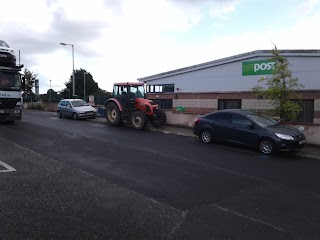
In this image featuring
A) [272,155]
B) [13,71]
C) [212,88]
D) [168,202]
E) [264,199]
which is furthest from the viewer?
[212,88]

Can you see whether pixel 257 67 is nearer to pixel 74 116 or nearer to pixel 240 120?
pixel 74 116

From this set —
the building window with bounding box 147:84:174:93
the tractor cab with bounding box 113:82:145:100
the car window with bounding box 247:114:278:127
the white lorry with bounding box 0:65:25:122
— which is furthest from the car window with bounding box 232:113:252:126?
the building window with bounding box 147:84:174:93

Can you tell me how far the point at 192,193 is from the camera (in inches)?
273

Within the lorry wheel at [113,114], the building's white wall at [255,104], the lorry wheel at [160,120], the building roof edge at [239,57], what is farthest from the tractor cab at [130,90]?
the building roof edge at [239,57]

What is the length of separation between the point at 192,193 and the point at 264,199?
4.62 ft

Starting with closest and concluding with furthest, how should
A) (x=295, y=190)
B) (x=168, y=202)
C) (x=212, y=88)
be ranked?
(x=168, y=202)
(x=295, y=190)
(x=212, y=88)

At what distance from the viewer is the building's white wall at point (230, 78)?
2477 cm

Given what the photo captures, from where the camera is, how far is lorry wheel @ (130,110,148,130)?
19.0 metres

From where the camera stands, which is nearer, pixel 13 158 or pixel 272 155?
pixel 13 158

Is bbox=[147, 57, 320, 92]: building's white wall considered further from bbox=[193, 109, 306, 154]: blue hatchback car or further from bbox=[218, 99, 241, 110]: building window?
bbox=[193, 109, 306, 154]: blue hatchback car

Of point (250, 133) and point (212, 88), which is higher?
point (212, 88)

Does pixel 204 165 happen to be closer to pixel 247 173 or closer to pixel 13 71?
pixel 247 173

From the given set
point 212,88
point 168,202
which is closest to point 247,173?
point 168,202

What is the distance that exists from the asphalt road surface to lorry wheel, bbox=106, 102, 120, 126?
8427 mm
